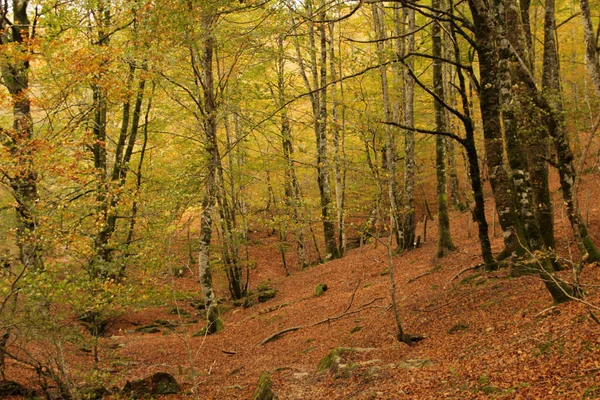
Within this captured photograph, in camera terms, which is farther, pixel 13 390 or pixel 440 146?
pixel 440 146

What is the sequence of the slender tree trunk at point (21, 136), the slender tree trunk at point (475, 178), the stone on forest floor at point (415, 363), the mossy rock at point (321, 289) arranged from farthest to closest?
the mossy rock at point (321, 289) → the slender tree trunk at point (475, 178) → the slender tree trunk at point (21, 136) → the stone on forest floor at point (415, 363)

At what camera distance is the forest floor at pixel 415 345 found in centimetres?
507

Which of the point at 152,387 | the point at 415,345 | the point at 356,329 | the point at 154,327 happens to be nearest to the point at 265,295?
the point at 154,327

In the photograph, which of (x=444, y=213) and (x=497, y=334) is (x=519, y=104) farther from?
(x=444, y=213)

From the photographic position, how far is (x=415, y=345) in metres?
7.43

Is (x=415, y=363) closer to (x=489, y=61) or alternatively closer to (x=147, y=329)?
(x=489, y=61)

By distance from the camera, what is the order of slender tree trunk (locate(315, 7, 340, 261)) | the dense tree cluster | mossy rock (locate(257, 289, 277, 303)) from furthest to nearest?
1. slender tree trunk (locate(315, 7, 340, 261))
2. mossy rock (locate(257, 289, 277, 303))
3. the dense tree cluster

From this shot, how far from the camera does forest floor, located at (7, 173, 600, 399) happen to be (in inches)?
200

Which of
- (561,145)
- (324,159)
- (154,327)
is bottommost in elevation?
(154,327)

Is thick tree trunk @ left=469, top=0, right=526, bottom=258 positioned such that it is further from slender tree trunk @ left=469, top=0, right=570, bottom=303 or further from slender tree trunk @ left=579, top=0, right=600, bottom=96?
slender tree trunk @ left=579, top=0, right=600, bottom=96

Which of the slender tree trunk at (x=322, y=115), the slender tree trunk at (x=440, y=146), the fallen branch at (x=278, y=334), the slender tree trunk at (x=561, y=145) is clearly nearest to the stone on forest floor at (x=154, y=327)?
the fallen branch at (x=278, y=334)

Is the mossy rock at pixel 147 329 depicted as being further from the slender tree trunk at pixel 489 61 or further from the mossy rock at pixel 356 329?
the slender tree trunk at pixel 489 61

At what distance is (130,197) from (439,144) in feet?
28.2

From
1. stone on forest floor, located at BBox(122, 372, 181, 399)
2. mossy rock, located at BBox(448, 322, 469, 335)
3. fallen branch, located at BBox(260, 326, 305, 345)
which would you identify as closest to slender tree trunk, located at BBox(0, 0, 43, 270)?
stone on forest floor, located at BBox(122, 372, 181, 399)
